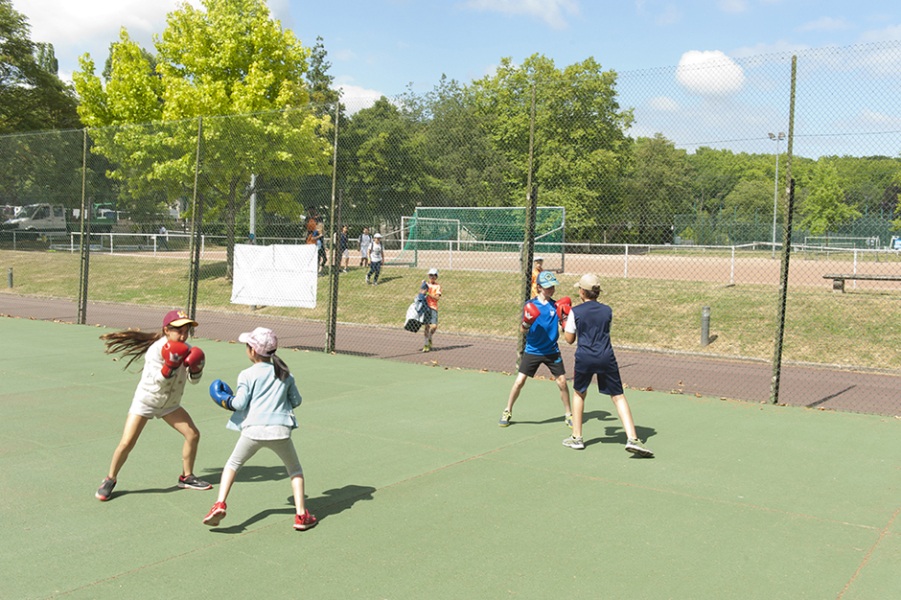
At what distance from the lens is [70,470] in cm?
558

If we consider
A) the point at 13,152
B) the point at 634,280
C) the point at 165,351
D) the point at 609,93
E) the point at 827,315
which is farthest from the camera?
the point at 13,152

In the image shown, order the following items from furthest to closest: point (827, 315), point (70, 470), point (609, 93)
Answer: point (827, 315) → point (609, 93) → point (70, 470)

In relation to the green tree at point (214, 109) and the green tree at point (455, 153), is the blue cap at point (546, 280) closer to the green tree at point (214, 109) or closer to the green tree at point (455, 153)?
the green tree at point (455, 153)

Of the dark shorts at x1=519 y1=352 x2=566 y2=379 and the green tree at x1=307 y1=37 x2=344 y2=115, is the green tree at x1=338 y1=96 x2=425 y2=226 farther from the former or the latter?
the green tree at x1=307 y1=37 x2=344 y2=115

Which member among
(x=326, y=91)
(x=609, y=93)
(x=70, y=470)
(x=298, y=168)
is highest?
(x=326, y=91)

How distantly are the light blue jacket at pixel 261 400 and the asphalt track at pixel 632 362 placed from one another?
6448 millimetres

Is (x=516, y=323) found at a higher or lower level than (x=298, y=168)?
lower

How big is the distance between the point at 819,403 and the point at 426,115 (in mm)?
10217

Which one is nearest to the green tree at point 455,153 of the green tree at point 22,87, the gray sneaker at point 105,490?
the gray sneaker at point 105,490

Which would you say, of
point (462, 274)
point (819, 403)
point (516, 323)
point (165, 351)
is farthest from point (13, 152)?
point (819, 403)

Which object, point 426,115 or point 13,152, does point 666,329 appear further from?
point 13,152

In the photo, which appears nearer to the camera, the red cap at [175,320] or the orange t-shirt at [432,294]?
the red cap at [175,320]

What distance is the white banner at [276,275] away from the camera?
12.0 metres

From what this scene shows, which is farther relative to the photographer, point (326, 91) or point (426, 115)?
point (326, 91)
